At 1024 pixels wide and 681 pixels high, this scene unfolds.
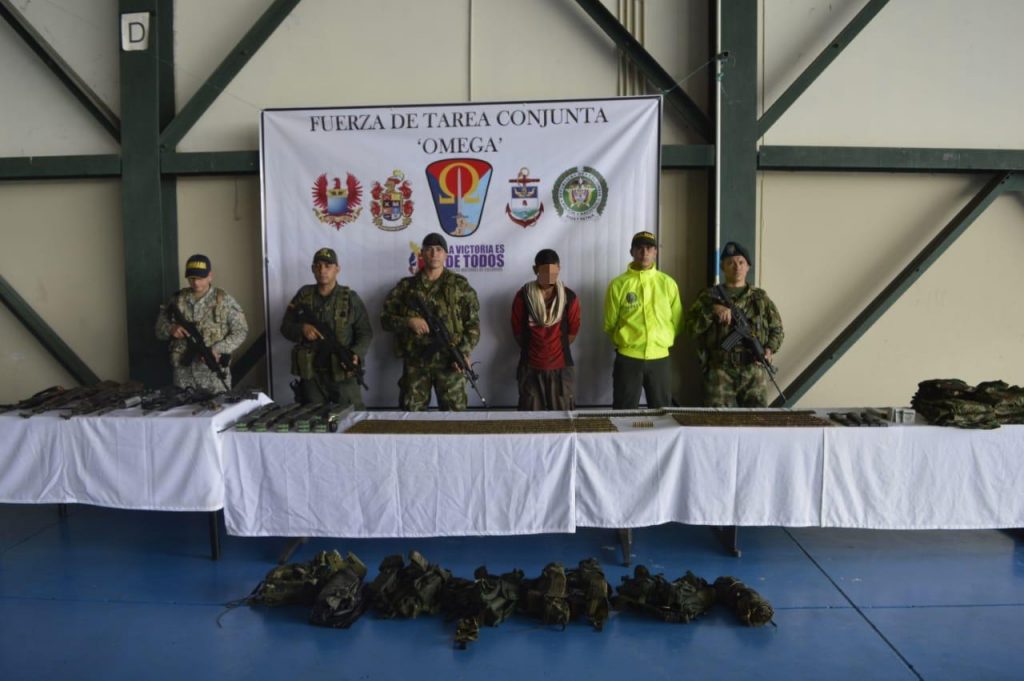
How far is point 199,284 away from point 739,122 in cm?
391

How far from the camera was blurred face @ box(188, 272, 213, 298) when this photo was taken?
4387 mm

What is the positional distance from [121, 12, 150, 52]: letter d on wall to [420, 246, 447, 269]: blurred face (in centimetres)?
288

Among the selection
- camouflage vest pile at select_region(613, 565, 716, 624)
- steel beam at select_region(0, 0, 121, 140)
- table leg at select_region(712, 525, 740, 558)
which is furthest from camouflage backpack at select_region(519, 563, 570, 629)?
steel beam at select_region(0, 0, 121, 140)

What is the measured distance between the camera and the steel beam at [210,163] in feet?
16.6

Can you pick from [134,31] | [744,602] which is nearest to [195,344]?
[134,31]

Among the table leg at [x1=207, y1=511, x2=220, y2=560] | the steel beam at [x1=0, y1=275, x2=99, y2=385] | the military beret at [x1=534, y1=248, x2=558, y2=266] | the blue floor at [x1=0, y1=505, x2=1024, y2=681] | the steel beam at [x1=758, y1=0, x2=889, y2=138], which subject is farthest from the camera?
the steel beam at [x1=0, y1=275, x2=99, y2=385]

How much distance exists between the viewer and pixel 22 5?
17.5 ft

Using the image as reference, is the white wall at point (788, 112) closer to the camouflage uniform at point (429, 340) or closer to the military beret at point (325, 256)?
the military beret at point (325, 256)

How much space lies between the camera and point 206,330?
4414 millimetres

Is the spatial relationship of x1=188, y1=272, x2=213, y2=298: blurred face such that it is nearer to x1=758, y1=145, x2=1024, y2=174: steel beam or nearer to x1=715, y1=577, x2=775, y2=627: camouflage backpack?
x1=715, y1=577, x2=775, y2=627: camouflage backpack

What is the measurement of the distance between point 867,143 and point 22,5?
21.8 feet

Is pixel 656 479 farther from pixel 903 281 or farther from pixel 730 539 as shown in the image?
pixel 903 281

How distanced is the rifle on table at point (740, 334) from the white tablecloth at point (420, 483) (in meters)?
1.55

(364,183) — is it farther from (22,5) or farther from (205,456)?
(22,5)
